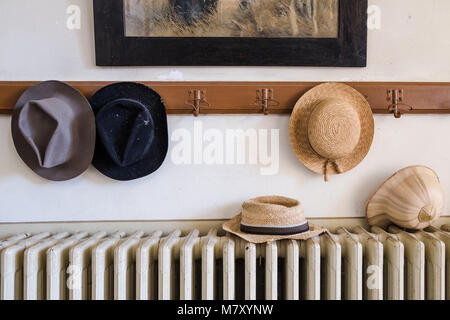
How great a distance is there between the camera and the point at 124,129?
114 cm

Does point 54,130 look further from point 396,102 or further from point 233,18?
point 396,102

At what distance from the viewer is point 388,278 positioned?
43.1 inches

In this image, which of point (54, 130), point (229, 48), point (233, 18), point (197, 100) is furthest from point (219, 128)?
point (54, 130)

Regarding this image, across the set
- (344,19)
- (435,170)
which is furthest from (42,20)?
(435,170)

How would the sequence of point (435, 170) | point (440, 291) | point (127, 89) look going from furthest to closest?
point (435, 170) → point (127, 89) → point (440, 291)

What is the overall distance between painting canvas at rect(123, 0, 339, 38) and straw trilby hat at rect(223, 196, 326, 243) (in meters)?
0.65

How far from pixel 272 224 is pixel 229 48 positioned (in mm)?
667

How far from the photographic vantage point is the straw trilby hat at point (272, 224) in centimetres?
106

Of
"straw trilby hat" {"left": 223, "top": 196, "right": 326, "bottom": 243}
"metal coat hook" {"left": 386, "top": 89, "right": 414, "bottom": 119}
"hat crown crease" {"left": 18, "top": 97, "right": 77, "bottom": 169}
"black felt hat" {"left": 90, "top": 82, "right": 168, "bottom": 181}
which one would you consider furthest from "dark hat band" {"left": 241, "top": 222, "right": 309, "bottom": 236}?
"hat crown crease" {"left": 18, "top": 97, "right": 77, "bottom": 169}

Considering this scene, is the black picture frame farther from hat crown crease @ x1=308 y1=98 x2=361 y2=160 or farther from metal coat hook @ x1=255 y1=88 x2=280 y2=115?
hat crown crease @ x1=308 y1=98 x2=361 y2=160

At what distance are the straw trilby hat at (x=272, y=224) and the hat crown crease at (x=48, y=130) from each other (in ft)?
2.13

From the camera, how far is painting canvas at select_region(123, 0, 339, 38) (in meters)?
1.23

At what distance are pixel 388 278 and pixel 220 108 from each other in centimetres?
82

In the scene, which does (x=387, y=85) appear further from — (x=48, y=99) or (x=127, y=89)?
(x=48, y=99)
